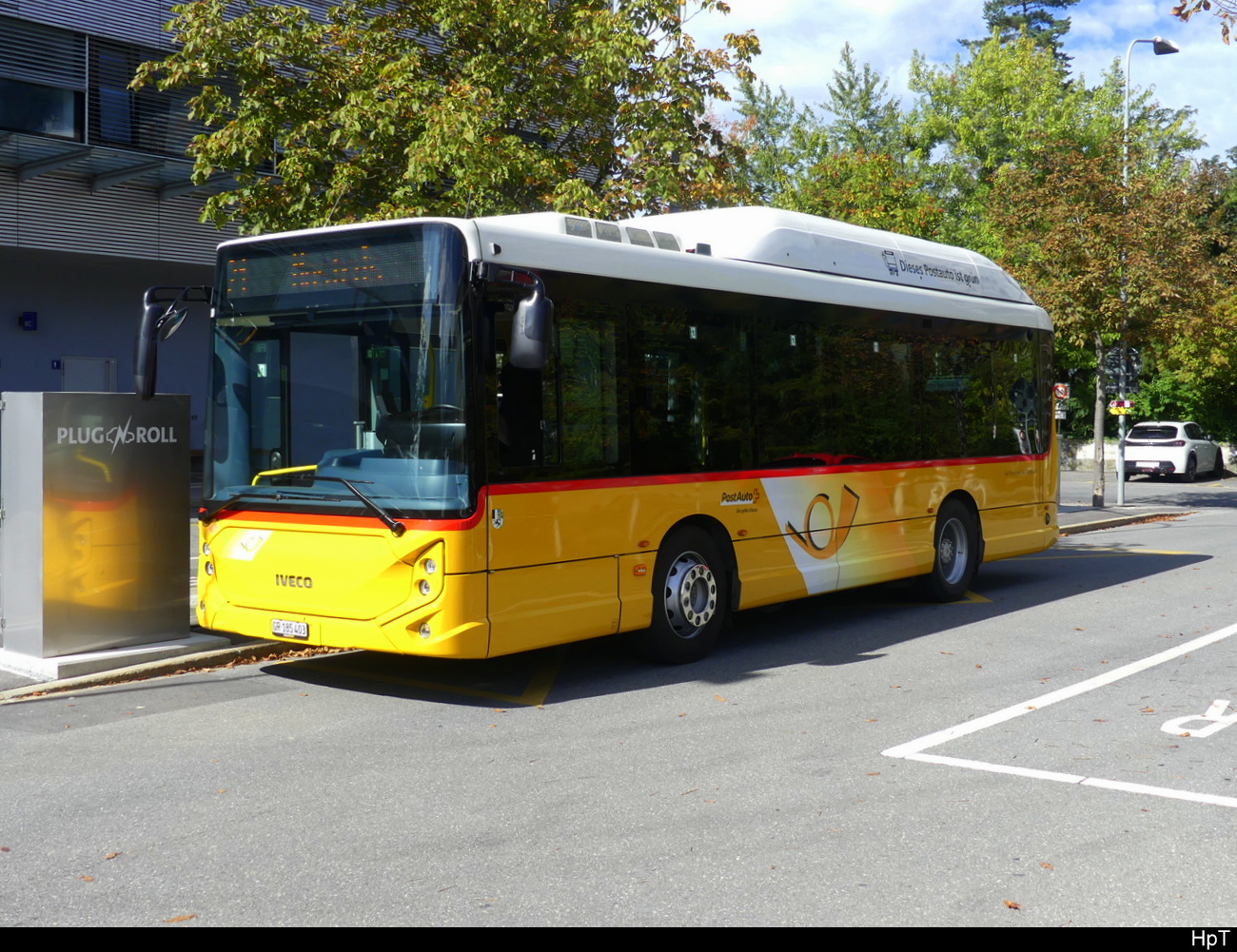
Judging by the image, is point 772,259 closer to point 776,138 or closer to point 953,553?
point 953,553

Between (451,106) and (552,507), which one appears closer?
(552,507)

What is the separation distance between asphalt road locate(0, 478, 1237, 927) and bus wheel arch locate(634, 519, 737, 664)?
24 cm

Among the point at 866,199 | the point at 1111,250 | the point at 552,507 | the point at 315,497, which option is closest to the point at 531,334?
the point at 552,507

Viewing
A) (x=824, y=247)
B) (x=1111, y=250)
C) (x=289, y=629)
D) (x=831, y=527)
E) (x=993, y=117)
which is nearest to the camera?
(x=289, y=629)

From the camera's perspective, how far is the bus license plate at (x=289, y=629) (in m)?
7.99

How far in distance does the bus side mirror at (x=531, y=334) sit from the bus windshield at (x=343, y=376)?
39 centimetres

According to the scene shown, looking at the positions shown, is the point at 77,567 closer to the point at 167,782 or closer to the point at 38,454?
the point at 38,454

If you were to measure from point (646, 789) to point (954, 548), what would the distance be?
738 centimetres

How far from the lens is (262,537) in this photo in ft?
27.0

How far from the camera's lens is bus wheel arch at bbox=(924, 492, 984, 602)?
1220 centimetres

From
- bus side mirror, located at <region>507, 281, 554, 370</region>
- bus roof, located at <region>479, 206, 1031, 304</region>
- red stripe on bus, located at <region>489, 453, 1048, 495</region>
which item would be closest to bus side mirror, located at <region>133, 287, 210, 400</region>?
bus roof, located at <region>479, 206, 1031, 304</region>

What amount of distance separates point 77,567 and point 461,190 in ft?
19.6

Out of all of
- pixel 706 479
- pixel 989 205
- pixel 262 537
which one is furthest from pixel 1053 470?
pixel 989 205

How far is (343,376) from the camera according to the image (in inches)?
315
